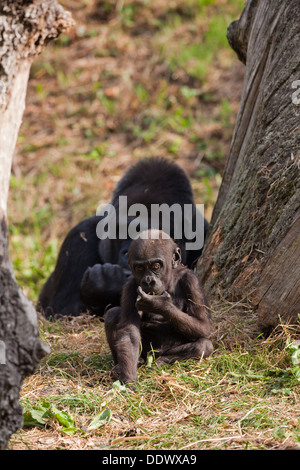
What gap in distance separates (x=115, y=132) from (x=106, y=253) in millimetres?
4451

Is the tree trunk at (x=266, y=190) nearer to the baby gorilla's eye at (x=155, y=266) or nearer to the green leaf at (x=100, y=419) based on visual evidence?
the baby gorilla's eye at (x=155, y=266)

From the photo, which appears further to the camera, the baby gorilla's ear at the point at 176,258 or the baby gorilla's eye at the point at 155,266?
the baby gorilla's ear at the point at 176,258

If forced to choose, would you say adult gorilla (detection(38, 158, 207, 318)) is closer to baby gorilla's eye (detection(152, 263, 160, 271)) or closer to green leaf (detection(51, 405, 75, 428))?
baby gorilla's eye (detection(152, 263, 160, 271))

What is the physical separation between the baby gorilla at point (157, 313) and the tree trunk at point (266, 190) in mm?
423

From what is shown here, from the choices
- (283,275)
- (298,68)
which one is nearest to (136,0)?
(298,68)

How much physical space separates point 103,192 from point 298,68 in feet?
16.4

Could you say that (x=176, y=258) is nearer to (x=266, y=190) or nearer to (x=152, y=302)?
(x=152, y=302)

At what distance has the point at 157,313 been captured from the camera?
3375mm

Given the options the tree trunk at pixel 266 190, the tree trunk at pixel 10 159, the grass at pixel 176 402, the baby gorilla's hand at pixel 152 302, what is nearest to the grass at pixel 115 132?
the grass at pixel 176 402

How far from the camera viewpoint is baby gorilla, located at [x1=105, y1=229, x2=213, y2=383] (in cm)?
335

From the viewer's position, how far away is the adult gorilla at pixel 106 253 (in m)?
4.99

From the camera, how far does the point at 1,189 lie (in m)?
2.93

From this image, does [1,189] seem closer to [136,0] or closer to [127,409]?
[127,409]

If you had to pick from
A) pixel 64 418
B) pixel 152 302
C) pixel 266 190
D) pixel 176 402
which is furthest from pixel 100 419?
pixel 266 190
